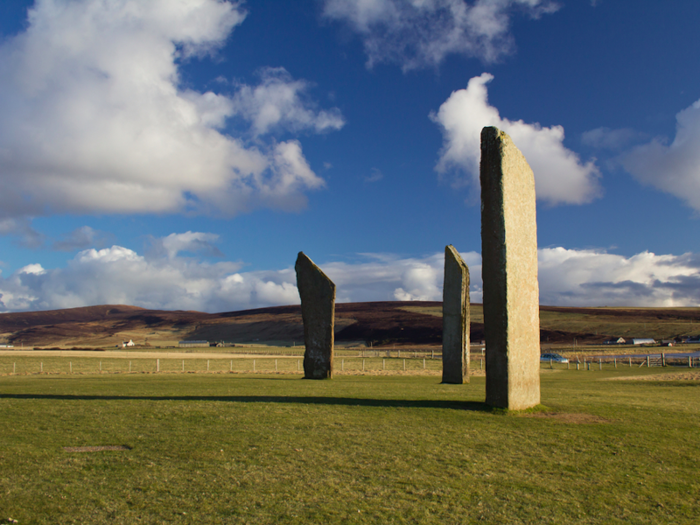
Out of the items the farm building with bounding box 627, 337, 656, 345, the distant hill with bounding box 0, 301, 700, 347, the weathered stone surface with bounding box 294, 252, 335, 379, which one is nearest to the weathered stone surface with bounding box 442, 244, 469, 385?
the weathered stone surface with bounding box 294, 252, 335, 379

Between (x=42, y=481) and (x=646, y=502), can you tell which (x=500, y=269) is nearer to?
(x=646, y=502)

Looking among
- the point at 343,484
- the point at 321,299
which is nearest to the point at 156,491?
the point at 343,484

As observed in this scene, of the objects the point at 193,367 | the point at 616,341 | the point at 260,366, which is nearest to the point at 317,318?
the point at 260,366

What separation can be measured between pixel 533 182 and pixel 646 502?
7095 millimetres

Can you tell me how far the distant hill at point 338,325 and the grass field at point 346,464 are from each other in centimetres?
7441

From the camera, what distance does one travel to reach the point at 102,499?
14.1 ft

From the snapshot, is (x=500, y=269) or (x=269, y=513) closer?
(x=269, y=513)

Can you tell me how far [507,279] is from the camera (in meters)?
8.94

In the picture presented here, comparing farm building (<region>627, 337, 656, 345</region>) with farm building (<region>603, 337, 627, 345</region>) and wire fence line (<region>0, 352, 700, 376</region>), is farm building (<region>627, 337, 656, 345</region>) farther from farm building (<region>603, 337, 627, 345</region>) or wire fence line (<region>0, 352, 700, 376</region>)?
wire fence line (<region>0, 352, 700, 376</region>)

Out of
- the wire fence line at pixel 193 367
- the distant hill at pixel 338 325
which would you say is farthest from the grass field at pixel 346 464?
the distant hill at pixel 338 325

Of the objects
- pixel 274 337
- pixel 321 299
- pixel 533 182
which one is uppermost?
pixel 533 182

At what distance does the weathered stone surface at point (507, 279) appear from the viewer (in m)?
8.98

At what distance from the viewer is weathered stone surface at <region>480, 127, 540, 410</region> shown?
8984 millimetres

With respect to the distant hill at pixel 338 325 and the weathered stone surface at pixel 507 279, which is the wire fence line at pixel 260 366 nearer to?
the weathered stone surface at pixel 507 279
